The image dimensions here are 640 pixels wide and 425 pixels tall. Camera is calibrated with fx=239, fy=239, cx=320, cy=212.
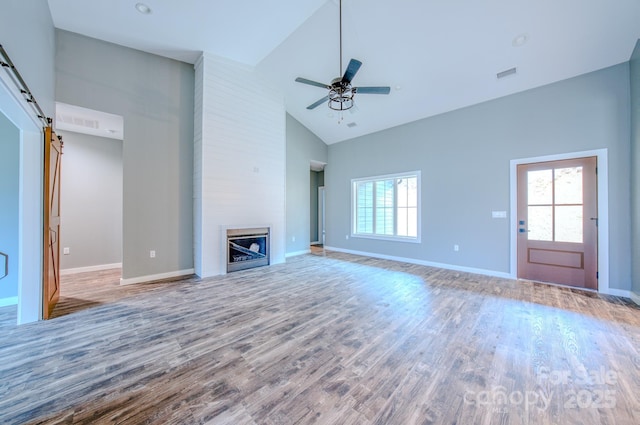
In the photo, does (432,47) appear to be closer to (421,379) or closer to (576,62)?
(576,62)

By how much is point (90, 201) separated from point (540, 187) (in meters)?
8.44

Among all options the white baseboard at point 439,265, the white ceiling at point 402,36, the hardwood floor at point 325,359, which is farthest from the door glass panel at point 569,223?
the white ceiling at point 402,36

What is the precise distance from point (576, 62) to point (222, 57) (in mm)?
5789

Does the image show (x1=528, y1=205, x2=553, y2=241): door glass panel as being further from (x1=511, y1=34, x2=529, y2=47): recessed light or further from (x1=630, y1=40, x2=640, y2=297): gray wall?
(x1=511, y1=34, x2=529, y2=47): recessed light

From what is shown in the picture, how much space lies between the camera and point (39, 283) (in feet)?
8.73

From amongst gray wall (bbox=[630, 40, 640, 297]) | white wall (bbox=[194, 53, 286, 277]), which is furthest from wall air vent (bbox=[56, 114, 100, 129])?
gray wall (bbox=[630, 40, 640, 297])

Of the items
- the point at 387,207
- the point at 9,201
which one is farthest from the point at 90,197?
the point at 387,207

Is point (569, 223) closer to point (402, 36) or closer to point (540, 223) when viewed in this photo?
point (540, 223)

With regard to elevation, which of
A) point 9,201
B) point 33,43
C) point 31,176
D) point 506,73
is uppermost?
point 506,73

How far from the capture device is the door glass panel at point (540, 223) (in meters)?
4.03

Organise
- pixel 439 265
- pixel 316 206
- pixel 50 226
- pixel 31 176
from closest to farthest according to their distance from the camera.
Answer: pixel 31 176, pixel 50 226, pixel 439 265, pixel 316 206

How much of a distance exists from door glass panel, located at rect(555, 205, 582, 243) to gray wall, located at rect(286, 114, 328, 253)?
5.22 metres

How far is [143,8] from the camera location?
332 cm

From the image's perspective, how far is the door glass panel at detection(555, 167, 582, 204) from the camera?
380 cm
